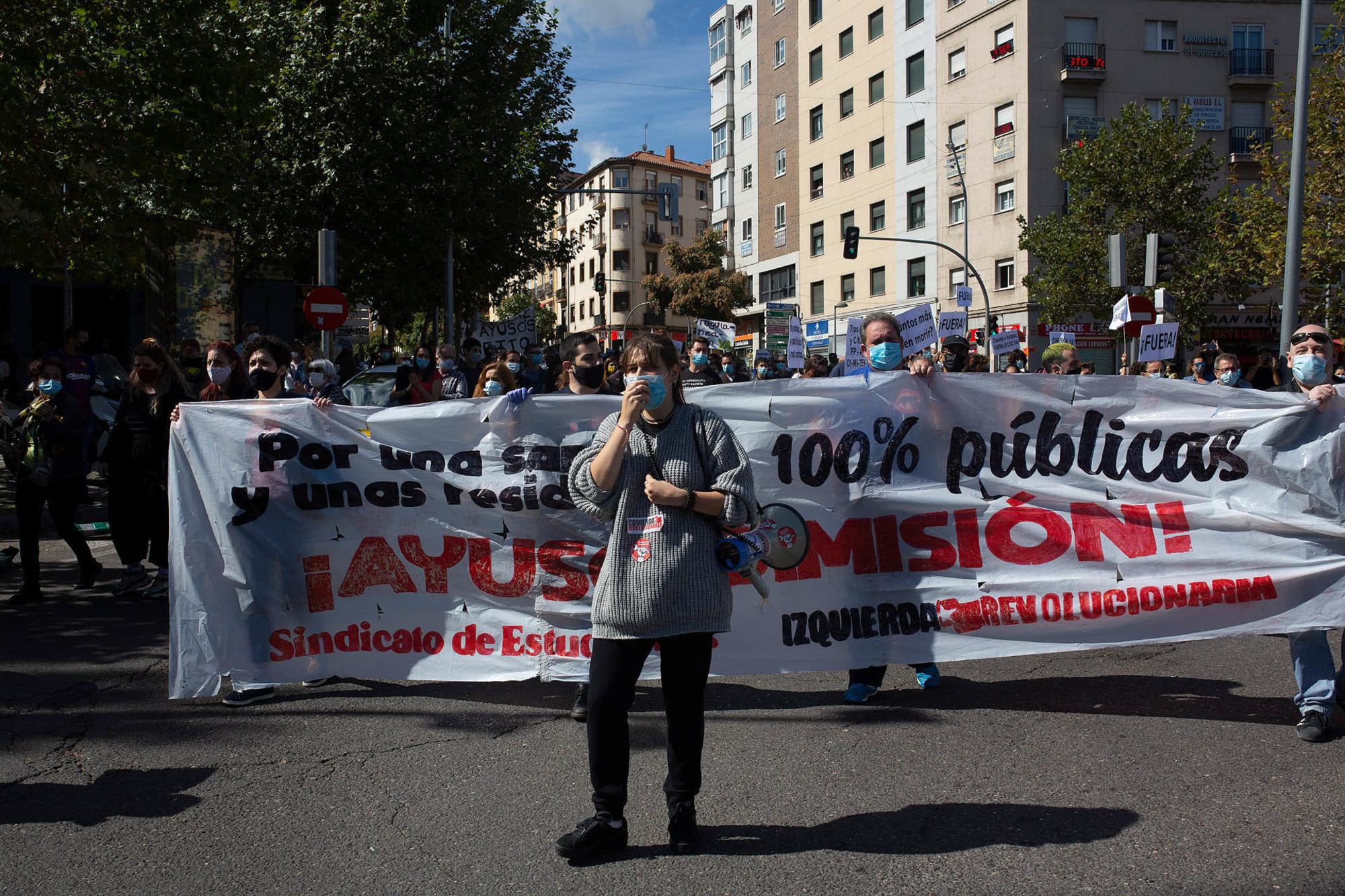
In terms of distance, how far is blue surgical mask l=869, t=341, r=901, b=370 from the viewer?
564 centimetres

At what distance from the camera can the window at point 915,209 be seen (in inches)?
1699

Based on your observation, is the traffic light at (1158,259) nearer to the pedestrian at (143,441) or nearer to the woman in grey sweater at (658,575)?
the pedestrian at (143,441)

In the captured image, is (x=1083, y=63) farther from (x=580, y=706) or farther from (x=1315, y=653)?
(x=580, y=706)

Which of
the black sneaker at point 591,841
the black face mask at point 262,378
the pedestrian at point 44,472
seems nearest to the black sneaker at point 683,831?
the black sneaker at point 591,841

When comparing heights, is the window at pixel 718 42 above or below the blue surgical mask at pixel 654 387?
above

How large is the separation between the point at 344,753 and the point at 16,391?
1599 centimetres

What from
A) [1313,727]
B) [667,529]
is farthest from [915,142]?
[667,529]

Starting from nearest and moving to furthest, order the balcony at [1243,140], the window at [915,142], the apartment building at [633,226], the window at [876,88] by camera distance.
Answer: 1. the balcony at [1243,140]
2. the window at [915,142]
3. the window at [876,88]
4. the apartment building at [633,226]

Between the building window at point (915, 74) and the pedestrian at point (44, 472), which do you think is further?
the building window at point (915, 74)

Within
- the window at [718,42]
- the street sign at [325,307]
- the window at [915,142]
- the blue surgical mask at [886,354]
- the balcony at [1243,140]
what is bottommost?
the blue surgical mask at [886,354]

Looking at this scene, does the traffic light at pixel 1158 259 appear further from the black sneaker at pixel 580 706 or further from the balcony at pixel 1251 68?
the balcony at pixel 1251 68

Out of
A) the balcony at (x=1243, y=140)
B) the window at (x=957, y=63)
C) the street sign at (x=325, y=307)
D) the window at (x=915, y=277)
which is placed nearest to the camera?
the street sign at (x=325, y=307)

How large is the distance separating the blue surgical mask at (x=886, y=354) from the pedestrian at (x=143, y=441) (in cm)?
459

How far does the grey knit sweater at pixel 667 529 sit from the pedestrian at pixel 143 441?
15.5 feet
